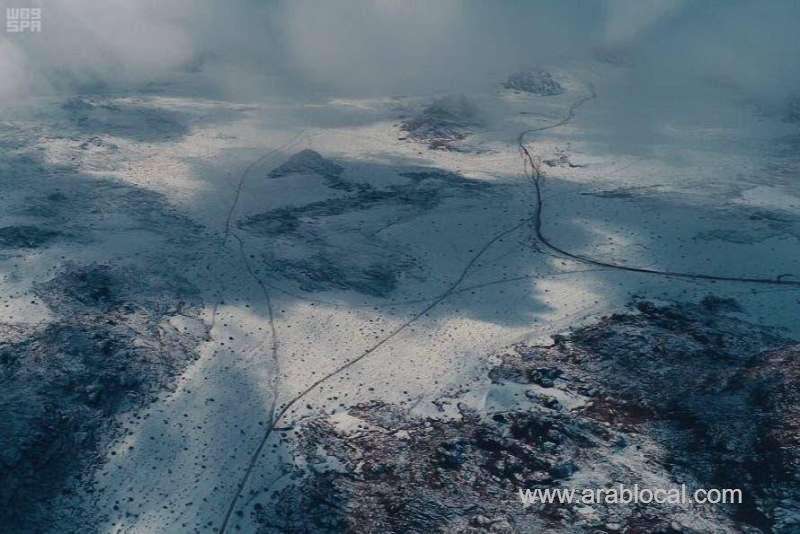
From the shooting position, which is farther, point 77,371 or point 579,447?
point 77,371

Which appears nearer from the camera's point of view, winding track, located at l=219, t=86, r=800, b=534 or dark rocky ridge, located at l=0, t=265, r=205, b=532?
dark rocky ridge, located at l=0, t=265, r=205, b=532

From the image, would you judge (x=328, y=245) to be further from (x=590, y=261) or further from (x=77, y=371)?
(x=77, y=371)

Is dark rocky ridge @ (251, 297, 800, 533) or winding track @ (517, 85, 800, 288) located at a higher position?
winding track @ (517, 85, 800, 288)

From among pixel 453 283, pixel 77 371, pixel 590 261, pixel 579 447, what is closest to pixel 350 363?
pixel 453 283

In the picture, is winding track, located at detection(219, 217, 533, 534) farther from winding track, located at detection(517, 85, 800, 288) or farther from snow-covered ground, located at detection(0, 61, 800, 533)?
winding track, located at detection(517, 85, 800, 288)

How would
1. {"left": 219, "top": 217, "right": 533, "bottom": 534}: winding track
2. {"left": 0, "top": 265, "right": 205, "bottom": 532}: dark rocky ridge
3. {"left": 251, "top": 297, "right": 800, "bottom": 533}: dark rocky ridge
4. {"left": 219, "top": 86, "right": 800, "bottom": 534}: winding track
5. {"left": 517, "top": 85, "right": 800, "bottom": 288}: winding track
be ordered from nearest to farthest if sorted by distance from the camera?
1. {"left": 251, "top": 297, "right": 800, "bottom": 533}: dark rocky ridge
2. {"left": 0, "top": 265, "right": 205, "bottom": 532}: dark rocky ridge
3. {"left": 219, "top": 217, "right": 533, "bottom": 534}: winding track
4. {"left": 219, "top": 86, "right": 800, "bottom": 534}: winding track
5. {"left": 517, "top": 85, "right": 800, "bottom": 288}: winding track

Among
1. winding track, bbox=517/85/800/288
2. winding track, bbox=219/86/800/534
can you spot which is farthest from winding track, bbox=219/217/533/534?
winding track, bbox=517/85/800/288

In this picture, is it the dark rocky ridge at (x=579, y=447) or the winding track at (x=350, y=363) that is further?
the winding track at (x=350, y=363)

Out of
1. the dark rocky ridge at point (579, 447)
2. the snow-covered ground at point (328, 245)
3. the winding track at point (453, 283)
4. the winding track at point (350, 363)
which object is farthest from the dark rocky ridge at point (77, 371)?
the dark rocky ridge at point (579, 447)

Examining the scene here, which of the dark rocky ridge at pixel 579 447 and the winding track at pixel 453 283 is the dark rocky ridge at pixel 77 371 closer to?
the winding track at pixel 453 283
